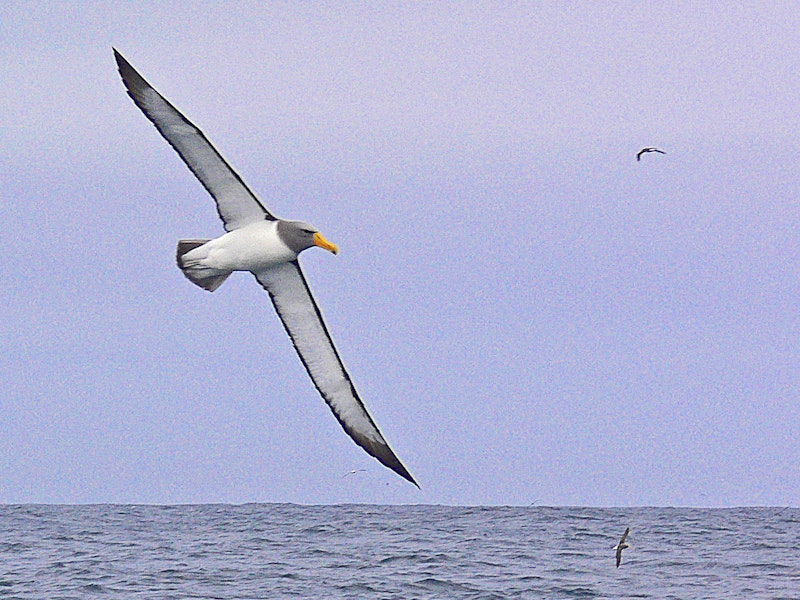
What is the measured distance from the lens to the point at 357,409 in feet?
47.2

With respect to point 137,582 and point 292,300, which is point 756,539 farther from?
point 292,300

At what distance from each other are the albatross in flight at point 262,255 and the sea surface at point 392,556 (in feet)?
22.2

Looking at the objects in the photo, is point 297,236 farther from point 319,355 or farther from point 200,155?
point 319,355

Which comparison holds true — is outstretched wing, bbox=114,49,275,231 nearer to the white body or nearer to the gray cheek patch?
the white body

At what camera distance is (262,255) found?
1283 cm

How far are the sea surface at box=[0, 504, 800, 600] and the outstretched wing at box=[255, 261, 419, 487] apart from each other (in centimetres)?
660

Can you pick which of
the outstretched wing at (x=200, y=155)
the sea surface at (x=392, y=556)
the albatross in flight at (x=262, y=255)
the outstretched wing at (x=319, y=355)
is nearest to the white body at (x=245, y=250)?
the albatross in flight at (x=262, y=255)

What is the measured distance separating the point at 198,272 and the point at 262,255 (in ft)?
2.38

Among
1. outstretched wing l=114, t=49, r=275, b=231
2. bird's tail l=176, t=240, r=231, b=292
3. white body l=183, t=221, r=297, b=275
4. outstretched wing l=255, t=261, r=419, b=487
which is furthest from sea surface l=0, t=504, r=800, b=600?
outstretched wing l=114, t=49, r=275, b=231

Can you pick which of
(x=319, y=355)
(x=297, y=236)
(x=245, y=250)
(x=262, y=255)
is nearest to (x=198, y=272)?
(x=245, y=250)

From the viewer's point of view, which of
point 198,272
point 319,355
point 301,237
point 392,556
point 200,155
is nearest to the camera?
point 200,155

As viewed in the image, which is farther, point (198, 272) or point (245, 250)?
point (198, 272)

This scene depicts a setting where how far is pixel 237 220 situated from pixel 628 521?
1063 inches

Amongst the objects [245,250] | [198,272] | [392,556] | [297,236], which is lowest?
[392,556]
